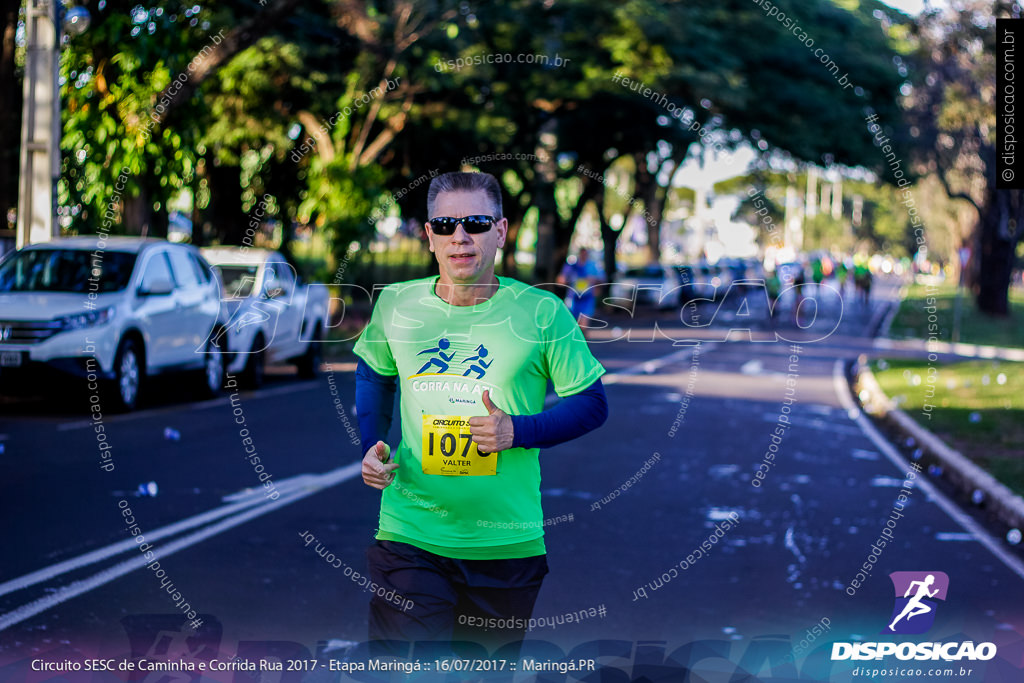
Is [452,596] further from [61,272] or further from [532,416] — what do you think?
[61,272]

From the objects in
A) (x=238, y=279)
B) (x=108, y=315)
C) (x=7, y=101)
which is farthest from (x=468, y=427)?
(x=238, y=279)

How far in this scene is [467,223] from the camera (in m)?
3.79

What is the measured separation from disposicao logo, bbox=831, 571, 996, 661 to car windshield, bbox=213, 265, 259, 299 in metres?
12.4

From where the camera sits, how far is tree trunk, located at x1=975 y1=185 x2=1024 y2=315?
4236cm

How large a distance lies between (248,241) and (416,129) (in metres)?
4.30

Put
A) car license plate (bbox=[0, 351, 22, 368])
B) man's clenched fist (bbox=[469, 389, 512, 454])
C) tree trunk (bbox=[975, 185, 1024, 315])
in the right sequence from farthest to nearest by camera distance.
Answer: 1. tree trunk (bbox=[975, 185, 1024, 315])
2. car license plate (bbox=[0, 351, 22, 368])
3. man's clenched fist (bbox=[469, 389, 512, 454])

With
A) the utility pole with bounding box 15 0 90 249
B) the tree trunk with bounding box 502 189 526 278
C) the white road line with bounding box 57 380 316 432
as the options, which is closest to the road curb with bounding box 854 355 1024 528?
the white road line with bounding box 57 380 316 432

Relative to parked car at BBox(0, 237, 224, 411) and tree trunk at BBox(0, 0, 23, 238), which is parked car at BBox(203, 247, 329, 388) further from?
tree trunk at BBox(0, 0, 23, 238)

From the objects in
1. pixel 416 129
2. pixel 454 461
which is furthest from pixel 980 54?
pixel 454 461

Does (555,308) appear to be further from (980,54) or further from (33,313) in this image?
(980,54)

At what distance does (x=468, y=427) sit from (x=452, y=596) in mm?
498

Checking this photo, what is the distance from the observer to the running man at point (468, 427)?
3754 mm

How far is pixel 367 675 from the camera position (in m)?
3.80

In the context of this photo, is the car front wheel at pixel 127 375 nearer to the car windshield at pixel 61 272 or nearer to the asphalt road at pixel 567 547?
the asphalt road at pixel 567 547
